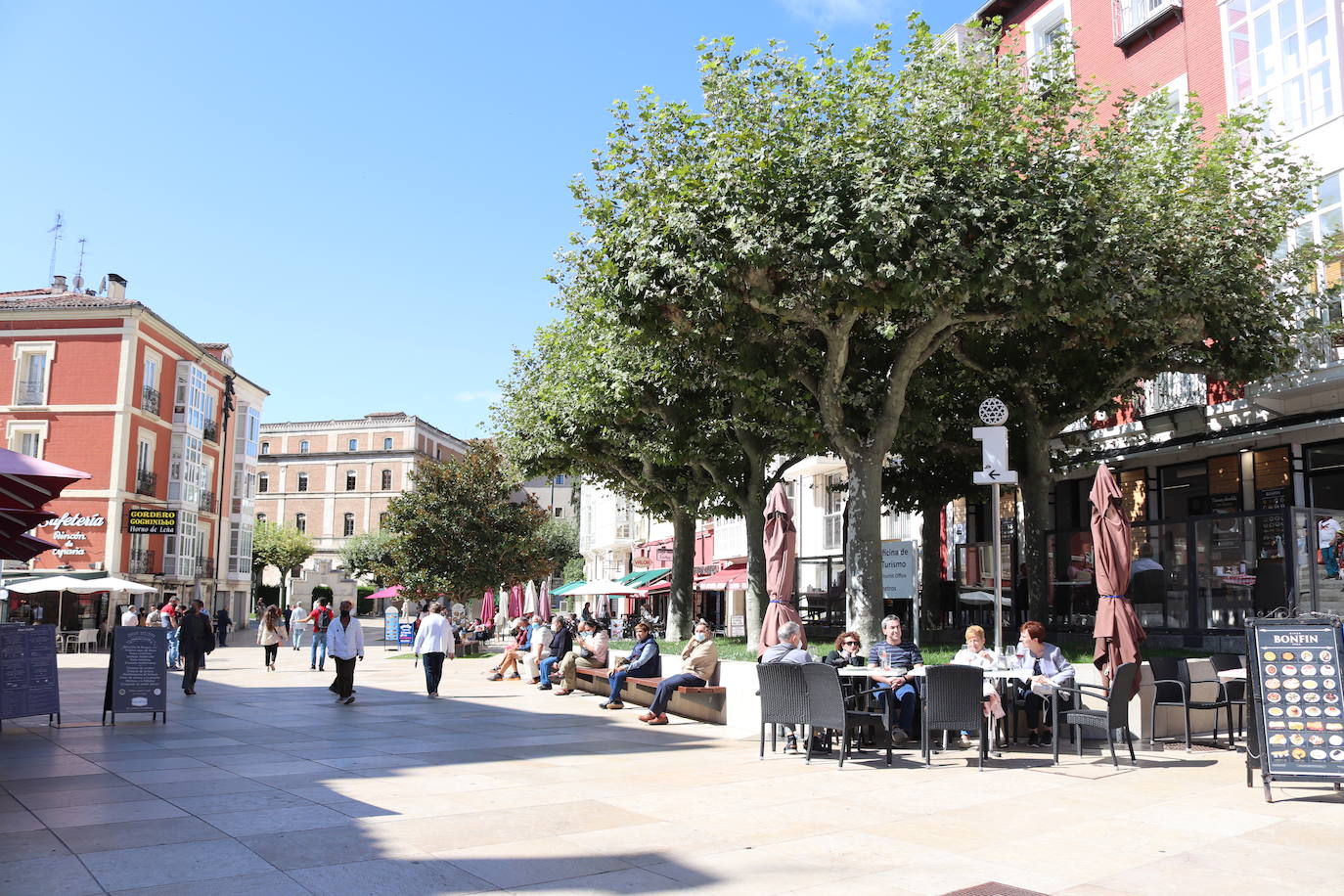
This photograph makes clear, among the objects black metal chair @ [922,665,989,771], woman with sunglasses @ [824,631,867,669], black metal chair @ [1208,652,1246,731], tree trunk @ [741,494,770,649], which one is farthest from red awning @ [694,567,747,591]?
black metal chair @ [922,665,989,771]

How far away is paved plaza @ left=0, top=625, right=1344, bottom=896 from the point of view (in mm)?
5793

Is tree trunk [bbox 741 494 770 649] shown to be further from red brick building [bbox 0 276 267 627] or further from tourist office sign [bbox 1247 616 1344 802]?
red brick building [bbox 0 276 267 627]

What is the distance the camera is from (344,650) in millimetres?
16938

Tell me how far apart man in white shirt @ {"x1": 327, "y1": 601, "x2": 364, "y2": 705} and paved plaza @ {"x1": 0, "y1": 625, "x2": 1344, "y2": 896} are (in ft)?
13.9

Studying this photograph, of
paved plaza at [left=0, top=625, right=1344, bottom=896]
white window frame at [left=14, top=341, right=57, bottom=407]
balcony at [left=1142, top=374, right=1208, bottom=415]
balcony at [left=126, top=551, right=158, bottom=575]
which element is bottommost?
paved plaza at [left=0, top=625, right=1344, bottom=896]

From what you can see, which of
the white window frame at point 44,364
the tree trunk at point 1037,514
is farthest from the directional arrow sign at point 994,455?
the white window frame at point 44,364

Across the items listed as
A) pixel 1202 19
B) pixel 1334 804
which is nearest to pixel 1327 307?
pixel 1202 19

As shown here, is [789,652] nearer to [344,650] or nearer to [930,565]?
[344,650]

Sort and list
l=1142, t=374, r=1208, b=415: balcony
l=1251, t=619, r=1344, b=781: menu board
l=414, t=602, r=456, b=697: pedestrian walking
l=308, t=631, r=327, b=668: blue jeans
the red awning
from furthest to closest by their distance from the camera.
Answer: the red awning
l=308, t=631, r=327, b=668: blue jeans
l=1142, t=374, r=1208, b=415: balcony
l=414, t=602, r=456, b=697: pedestrian walking
l=1251, t=619, r=1344, b=781: menu board

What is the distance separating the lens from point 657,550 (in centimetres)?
5150

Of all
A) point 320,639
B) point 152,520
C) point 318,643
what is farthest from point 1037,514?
point 152,520

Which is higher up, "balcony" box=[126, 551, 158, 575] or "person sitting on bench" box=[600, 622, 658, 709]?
"balcony" box=[126, 551, 158, 575]

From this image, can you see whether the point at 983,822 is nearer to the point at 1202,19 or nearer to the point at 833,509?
the point at 1202,19

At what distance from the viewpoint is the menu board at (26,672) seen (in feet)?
39.5
